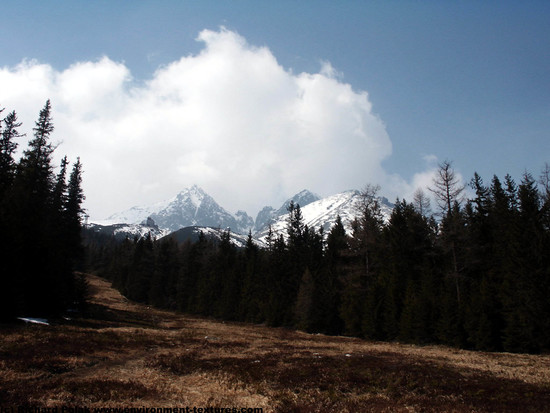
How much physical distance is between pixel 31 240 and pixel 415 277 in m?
45.4

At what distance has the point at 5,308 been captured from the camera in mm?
25047

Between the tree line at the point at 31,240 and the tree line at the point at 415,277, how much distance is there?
3265 centimetres

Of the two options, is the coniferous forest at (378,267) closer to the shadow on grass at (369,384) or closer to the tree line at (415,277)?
the tree line at (415,277)

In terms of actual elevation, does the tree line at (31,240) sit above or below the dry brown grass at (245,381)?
above

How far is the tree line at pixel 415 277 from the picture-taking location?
108 feet

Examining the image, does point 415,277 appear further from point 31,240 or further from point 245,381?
point 31,240

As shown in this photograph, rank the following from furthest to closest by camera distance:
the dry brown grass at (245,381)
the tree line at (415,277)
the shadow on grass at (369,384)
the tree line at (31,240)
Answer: the tree line at (415,277) → the tree line at (31,240) → the shadow on grass at (369,384) → the dry brown grass at (245,381)

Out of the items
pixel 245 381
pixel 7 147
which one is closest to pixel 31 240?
pixel 7 147

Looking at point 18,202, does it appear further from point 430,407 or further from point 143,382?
point 430,407

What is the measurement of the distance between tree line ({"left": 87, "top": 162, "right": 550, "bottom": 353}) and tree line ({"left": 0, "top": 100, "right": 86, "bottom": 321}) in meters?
32.7

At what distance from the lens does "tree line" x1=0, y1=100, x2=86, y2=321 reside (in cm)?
2652

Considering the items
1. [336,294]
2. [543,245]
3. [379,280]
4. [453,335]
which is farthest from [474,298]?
[336,294]

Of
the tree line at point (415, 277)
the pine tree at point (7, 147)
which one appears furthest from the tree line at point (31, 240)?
the tree line at point (415, 277)

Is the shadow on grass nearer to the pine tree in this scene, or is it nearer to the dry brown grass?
the dry brown grass
